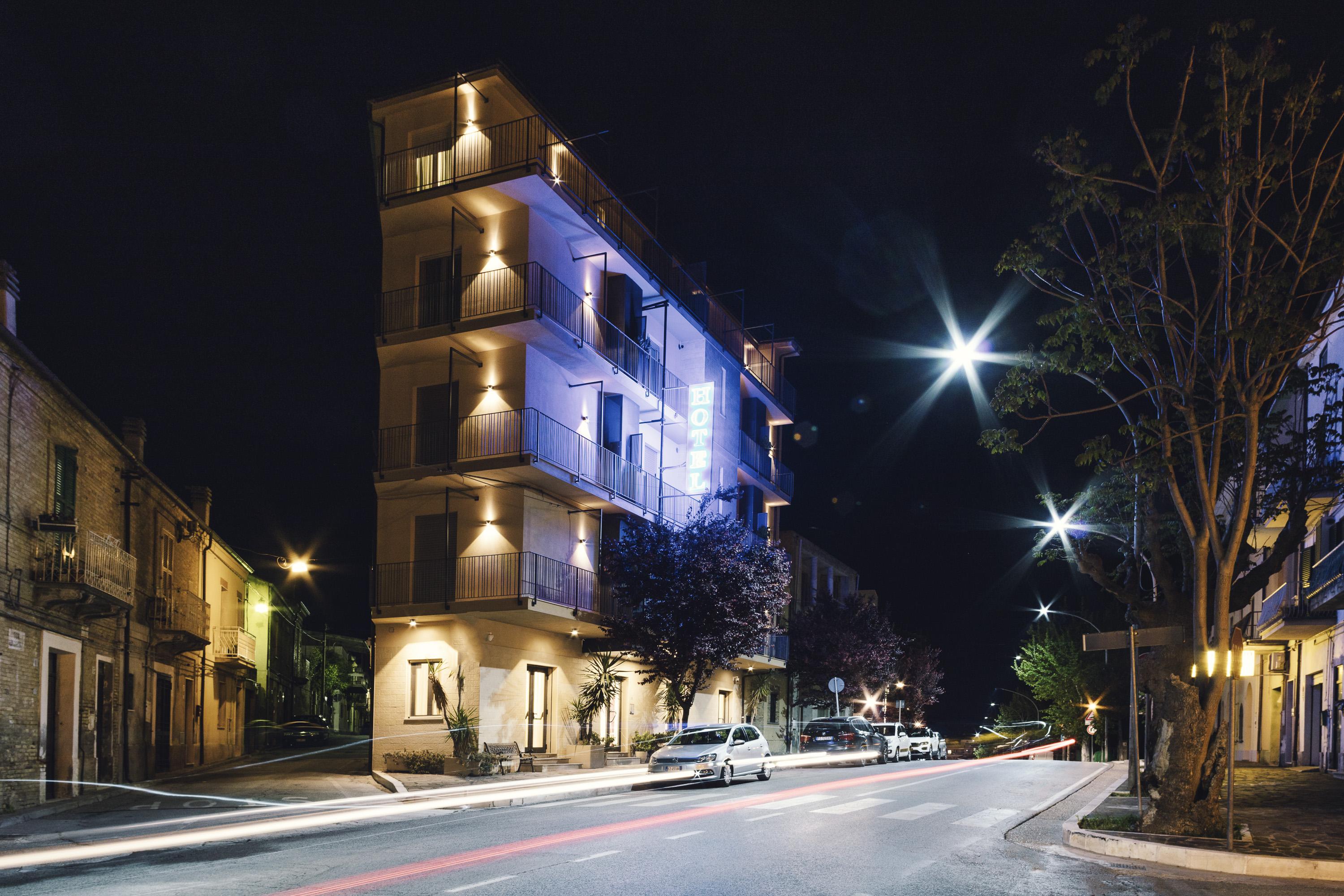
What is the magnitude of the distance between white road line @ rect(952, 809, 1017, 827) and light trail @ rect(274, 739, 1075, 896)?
3.39 metres

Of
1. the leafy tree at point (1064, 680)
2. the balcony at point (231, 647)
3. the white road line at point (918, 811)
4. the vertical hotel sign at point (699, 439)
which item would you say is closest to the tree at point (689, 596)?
the vertical hotel sign at point (699, 439)

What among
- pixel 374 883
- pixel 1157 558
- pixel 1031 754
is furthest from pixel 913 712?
pixel 374 883

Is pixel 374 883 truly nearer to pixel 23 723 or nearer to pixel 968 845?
pixel 968 845

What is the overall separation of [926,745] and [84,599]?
3384 centimetres

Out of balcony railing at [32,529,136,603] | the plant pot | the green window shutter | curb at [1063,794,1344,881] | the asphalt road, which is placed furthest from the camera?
the plant pot

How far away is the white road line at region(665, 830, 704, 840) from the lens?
1314 cm

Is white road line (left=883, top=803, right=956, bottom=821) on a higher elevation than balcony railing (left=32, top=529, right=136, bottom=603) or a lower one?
lower

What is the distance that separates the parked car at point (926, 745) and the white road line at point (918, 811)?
973 inches

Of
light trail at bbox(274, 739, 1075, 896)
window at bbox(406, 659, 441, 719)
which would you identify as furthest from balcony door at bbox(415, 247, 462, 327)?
light trail at bbox(274, 739, 1075, 896)

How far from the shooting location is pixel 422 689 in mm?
28656

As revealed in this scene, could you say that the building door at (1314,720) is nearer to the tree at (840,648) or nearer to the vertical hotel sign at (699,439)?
the tree at (840,648)

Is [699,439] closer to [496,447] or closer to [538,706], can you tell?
[496,447]

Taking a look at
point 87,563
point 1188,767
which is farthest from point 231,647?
point 1188,767

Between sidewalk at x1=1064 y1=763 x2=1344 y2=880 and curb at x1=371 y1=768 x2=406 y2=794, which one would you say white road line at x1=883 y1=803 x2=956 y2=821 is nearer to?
sidewalk at x1=1064 y1=763 x2=1344 y2=880
